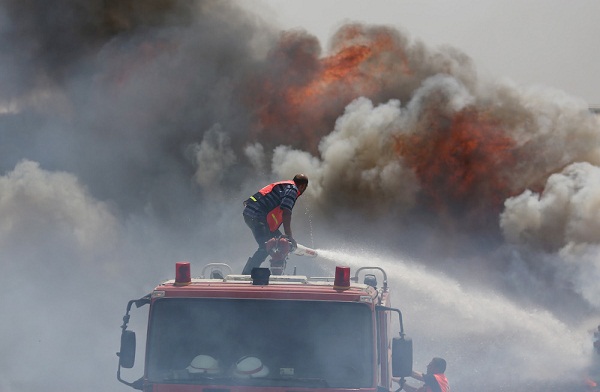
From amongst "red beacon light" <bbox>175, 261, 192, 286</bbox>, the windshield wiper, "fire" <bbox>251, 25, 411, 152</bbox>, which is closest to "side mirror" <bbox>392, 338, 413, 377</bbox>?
the windshield wiper

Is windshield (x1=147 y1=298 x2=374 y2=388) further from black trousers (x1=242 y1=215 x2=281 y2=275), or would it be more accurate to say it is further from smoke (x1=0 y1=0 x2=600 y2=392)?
smoke (x1=0 y1=0 x2=600 y2=392)

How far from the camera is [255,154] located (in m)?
30.4

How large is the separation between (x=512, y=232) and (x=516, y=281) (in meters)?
1.32

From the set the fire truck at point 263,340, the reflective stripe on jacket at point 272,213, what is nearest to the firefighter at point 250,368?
the fire truck at point 263,340

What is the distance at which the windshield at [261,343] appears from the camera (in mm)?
8570

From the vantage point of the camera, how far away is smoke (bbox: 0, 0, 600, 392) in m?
26.1

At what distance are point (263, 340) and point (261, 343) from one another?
0.11 ft

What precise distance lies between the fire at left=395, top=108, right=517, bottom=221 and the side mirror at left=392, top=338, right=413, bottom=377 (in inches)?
737

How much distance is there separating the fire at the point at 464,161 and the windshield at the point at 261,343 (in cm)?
1911

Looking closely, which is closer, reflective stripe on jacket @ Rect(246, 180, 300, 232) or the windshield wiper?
the windshield wiper

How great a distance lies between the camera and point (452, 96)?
1112 inches

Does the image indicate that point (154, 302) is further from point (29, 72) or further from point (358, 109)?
point (29, 72)

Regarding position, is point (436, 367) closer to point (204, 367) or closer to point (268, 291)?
point (268, 291)

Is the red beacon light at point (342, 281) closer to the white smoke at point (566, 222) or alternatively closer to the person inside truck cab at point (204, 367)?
the person inside truck cab at point (204, 367)
